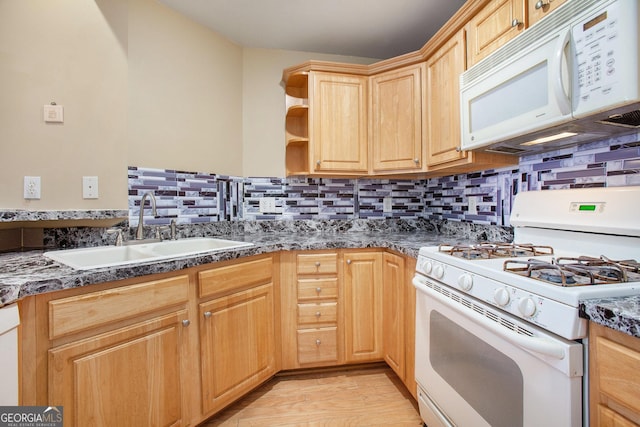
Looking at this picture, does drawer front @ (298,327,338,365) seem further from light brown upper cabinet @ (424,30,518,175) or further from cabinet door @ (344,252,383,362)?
light brown upper cabinet @ (424,30,518,175)

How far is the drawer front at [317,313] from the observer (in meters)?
1.78

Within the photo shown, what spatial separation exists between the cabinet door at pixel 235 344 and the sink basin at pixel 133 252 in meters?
0.30

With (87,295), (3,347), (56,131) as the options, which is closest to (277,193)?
(56,131)

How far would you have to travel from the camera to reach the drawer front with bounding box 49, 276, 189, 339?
89 centimetres

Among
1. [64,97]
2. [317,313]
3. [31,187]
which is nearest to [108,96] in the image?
[64,97]

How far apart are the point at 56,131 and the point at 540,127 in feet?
7.18

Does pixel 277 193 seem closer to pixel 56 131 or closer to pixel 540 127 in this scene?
pixel 56 131

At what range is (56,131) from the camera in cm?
141

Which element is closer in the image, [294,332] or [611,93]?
[611,93]

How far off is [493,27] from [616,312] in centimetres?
134

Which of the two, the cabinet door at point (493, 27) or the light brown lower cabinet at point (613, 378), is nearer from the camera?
the light brown lower cabinet at point (613, 378)

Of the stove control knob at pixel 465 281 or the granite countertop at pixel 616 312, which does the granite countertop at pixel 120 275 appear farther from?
the stove control knob at pixel 465 281

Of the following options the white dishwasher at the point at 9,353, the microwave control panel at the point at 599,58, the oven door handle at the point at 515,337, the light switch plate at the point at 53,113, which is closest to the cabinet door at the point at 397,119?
the microwave control panel at the point at 599,58

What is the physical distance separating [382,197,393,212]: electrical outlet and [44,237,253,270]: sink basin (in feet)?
4.15
